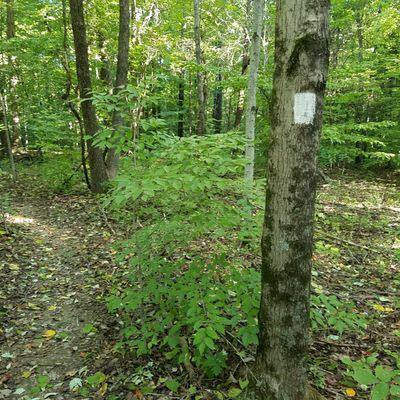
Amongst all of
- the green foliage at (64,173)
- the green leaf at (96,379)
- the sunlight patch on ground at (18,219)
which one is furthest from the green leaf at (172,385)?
the green foliage at (64,173)

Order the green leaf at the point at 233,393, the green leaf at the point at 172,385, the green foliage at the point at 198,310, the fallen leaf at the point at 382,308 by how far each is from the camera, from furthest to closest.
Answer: the fallen leaf at the point at 382,308
the green leaf at the point at 172,385
the green leaf at the point at 233,393
the green foliage at the point at 198,310

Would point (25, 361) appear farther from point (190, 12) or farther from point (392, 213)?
point (190, 12)

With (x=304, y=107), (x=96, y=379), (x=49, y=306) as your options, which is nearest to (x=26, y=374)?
(x=96, y=379)

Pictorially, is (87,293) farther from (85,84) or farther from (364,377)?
(85,84)

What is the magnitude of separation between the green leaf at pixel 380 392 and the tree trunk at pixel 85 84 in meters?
6.71

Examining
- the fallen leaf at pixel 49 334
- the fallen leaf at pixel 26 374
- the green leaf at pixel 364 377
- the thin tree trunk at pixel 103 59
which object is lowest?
the fallen leaf at pixel 26 374

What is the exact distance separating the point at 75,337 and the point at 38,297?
1.18 meters

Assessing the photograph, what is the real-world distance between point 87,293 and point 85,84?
5.63 metres

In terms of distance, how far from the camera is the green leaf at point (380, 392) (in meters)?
1.95

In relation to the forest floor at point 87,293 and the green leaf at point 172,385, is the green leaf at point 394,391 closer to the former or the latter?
the forest floor at point 87,293

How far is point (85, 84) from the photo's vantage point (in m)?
8.47

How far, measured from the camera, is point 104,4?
10180 millimetres

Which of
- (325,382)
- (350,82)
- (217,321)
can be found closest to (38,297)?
(217,321)

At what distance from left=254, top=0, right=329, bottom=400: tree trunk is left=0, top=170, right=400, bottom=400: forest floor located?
0.64m
